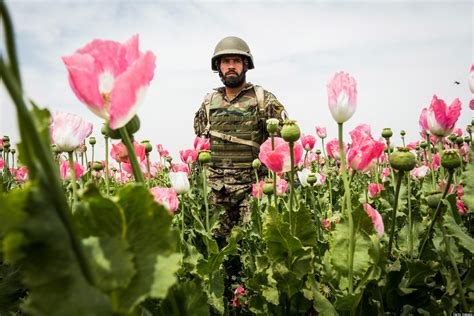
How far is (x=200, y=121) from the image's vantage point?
15.3 feet

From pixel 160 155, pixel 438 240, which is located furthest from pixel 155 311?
pixel 160 155

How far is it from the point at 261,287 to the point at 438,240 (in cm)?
64

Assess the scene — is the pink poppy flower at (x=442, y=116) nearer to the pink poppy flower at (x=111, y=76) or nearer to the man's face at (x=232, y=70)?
the pink poppy flower at (x=111, y=76)

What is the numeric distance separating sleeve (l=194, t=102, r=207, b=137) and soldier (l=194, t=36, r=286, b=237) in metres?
0.14

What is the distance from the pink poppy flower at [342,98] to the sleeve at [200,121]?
3470 mm

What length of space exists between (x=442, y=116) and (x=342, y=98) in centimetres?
60

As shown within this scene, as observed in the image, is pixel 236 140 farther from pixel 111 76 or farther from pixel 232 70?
pixel 111 76

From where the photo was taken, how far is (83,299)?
429 millimetres

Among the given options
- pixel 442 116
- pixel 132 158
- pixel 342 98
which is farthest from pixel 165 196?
pixel 442 116

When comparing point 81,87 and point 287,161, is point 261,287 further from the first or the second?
point 81,87

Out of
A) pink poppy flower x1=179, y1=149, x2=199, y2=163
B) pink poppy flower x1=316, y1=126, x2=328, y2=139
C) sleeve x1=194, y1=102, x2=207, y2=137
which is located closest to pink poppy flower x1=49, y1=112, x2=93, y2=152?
pink poppy flower x1=179, y1=149, x2=199, y2=163

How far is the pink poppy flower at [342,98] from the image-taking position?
1.07m

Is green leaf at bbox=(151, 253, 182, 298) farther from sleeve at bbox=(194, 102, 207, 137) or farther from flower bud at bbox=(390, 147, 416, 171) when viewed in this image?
sleeve at bbox=(194, 102, 207, 137)

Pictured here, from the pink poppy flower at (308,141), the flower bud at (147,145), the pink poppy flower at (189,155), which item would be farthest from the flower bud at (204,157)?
the pink poppy flower at (308,141)
